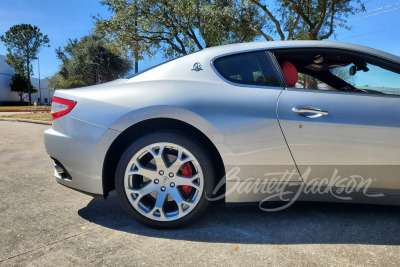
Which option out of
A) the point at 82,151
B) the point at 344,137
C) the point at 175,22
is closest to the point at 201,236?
the point at 82,151

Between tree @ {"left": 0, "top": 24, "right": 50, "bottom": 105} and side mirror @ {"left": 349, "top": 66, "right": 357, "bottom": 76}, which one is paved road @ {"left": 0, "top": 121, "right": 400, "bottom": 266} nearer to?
side mirror @ {"left": 349, "top": 66, "right": 357, "bottom": 76}

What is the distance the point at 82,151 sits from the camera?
227 centimetres

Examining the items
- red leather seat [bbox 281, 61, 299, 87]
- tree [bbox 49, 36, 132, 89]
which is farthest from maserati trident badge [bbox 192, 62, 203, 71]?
tree [bbox 49, 36, 132, 89]

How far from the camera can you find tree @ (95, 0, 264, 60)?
458 inches

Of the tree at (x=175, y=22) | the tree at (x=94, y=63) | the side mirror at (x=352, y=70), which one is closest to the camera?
the side mirror at (x=352, y=70)

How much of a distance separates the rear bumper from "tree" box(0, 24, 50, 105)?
183ft

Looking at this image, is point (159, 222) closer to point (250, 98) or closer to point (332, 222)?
point (250, 98)

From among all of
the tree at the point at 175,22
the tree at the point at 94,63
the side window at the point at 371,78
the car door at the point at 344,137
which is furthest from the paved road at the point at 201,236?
the tree at the point at 94,63

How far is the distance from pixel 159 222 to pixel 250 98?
45.1 inches

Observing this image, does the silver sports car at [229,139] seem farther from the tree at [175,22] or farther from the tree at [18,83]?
the tree at [18,83]

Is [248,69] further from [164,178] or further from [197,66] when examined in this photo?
[164,178]

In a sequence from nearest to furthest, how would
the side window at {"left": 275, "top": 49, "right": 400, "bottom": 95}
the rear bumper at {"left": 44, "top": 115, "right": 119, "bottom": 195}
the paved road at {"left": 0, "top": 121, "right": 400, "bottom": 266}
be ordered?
the paved road at {"left": 0, "top": 121, "right": 400, "bottom": 266} < the rear bumper at {"left": 44, "top": 115, "right": 119, "bottom": 195} < the side window at {"left": 275, "top": 49, "right": 400, "bottom": 95}

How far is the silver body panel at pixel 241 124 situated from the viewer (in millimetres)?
2135

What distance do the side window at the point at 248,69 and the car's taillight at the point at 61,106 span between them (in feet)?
3.94
